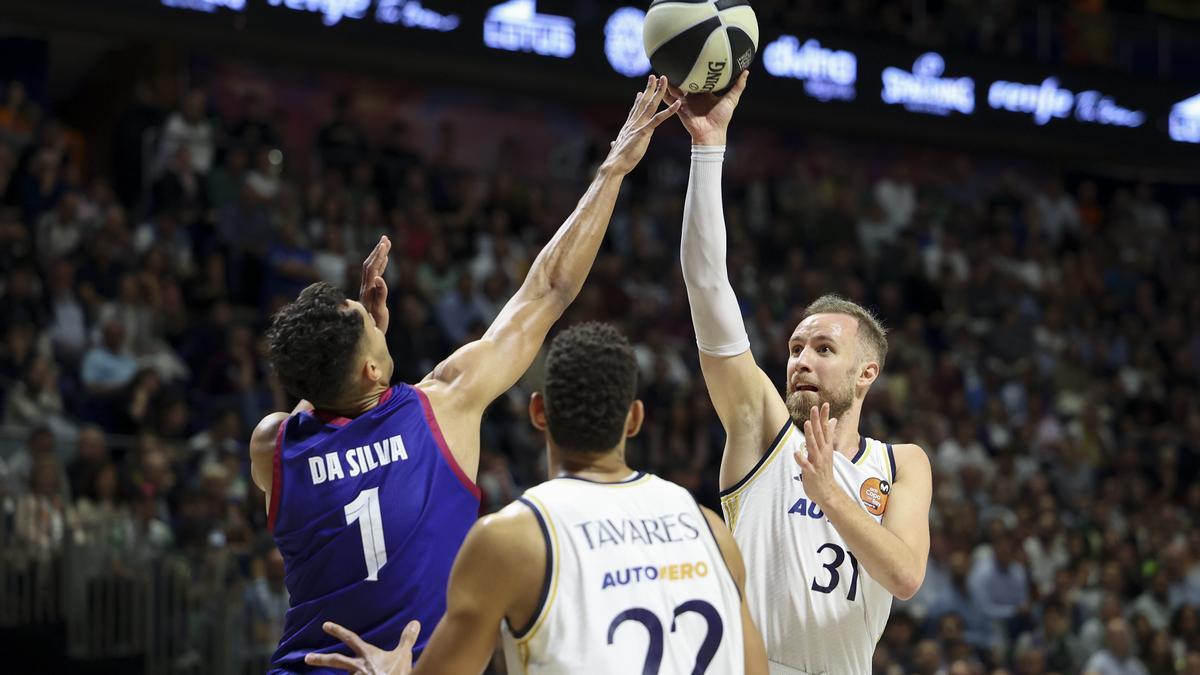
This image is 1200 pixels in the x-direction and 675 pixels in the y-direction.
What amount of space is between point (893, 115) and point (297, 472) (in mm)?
13632

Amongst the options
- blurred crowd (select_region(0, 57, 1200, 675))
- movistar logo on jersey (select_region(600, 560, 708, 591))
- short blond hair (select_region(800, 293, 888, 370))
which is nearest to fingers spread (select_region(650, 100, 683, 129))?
short blond hair (select_region(800, 293, 888, 370))

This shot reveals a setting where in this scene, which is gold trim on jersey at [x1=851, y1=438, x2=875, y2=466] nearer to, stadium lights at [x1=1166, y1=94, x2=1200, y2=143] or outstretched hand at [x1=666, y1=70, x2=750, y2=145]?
outstretched hand at [x1=666, y1=70, x2=750, y2=145]

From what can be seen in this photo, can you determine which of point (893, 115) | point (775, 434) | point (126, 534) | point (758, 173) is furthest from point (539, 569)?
point (758, 173)

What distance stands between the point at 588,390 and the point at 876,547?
1285 mm

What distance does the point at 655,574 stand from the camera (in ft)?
11.6

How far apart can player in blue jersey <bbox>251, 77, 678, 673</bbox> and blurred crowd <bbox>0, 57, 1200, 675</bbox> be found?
5710 millimetres

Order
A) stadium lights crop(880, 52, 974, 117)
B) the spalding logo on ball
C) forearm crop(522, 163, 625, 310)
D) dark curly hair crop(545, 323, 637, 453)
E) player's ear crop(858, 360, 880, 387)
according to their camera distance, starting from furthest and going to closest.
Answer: stadium lights crop(880, 52, 974, 117) < the spalding logo on ball < player's ear crop(858, 360, 880, 387) < forearm crop(522, 163, 625, 310) < dark curly hair crop(545, 323, 637, 453)

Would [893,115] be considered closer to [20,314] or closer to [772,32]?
[772,32]

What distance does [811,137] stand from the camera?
20.5 m

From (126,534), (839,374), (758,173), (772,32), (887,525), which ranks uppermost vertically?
(772,32)

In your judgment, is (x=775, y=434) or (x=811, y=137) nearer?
(x=775, y=434)

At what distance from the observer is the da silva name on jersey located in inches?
162

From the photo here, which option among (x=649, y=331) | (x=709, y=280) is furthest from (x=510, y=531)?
(x=649, y=331)

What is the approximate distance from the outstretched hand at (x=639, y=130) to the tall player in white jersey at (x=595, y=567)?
133cm
